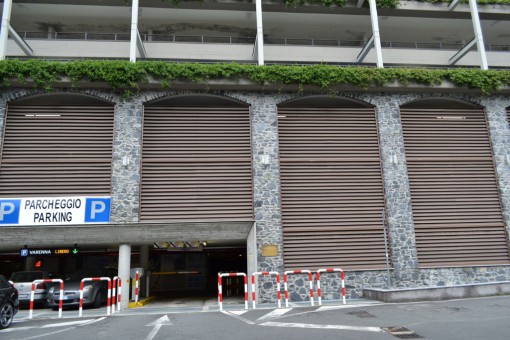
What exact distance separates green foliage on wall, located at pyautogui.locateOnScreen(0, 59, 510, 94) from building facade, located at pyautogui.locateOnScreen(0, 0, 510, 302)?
0.30 m

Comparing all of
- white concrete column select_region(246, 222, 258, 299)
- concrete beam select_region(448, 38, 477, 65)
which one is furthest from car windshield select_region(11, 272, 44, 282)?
concrete beam select_region(448, 38, 477, 65)

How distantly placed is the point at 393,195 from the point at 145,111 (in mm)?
10690

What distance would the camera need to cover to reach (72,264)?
23.9 metres

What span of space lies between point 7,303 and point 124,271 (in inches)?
202

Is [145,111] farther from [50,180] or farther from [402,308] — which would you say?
[402,308]

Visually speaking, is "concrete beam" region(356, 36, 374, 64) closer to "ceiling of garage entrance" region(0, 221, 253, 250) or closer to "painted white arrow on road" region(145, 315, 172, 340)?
"ceiling of garage entrance" region(0, 221, 253, 250)

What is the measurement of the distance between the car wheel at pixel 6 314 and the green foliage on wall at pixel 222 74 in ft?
29.2

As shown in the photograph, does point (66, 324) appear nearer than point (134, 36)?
Yes

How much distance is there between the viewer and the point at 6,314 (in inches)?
377

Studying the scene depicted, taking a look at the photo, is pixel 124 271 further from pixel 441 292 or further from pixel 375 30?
pixel 375 30

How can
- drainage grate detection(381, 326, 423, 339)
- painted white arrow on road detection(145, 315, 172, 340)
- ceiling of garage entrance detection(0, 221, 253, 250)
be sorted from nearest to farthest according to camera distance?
drainage grate detection(381, 326, 423, 339), painted white arrow on road detection(145, 315, 172, 340), ceiling of garage entrance detection(0, 221, 253, 250)

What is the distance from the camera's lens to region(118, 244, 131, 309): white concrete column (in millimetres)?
13902

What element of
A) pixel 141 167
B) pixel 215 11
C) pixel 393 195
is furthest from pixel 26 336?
pixel 215 11

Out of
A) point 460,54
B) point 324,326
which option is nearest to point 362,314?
point 324,326
